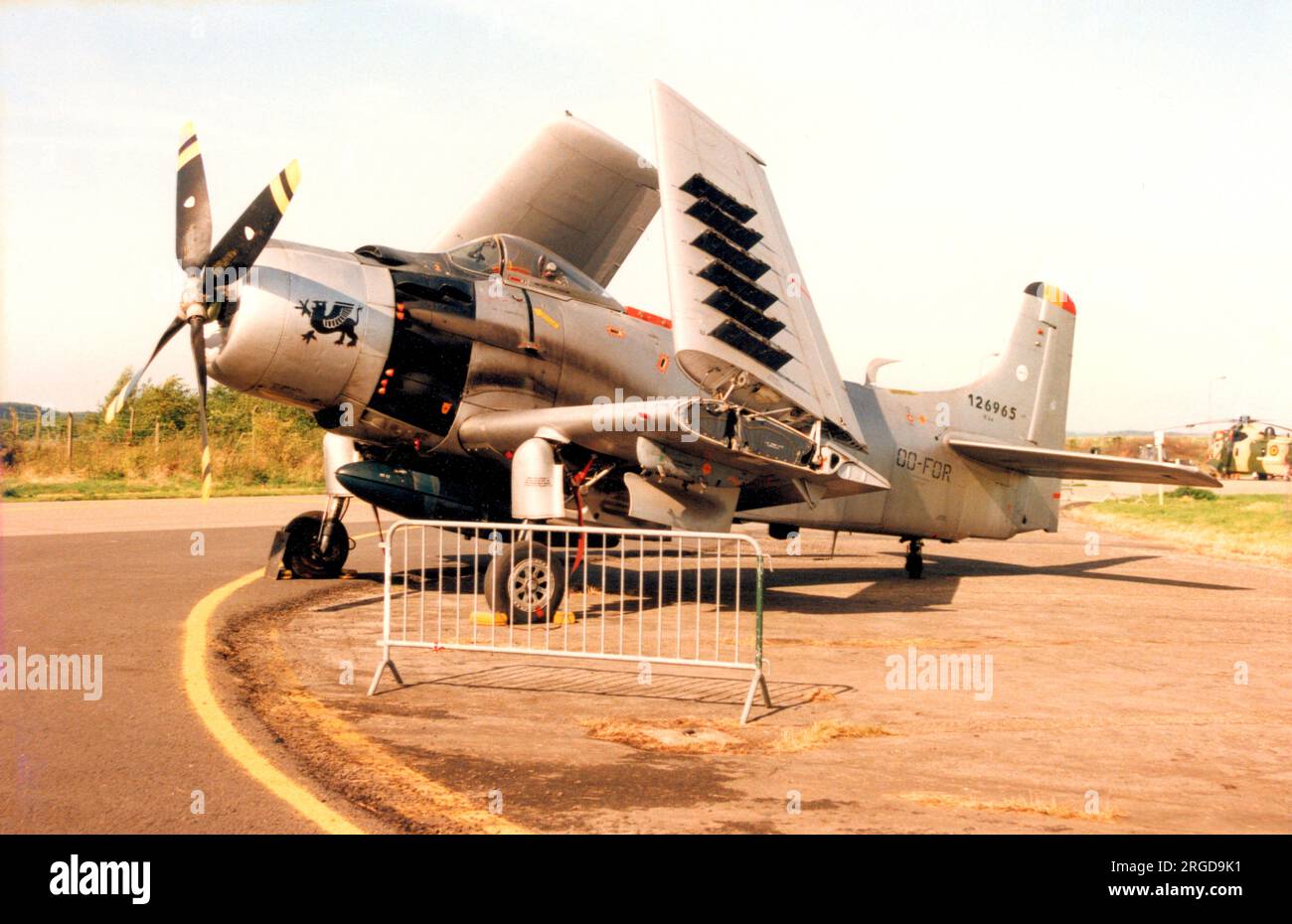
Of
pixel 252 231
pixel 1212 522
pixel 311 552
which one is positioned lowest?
pixel 311 552

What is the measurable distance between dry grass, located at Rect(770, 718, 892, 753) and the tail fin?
34.5 feet

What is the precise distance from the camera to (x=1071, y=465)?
1531 centimetres

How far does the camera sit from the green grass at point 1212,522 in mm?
22250

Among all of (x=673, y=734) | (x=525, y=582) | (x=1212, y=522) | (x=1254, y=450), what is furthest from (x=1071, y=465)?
(x=1254, y=450)

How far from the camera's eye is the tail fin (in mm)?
16859

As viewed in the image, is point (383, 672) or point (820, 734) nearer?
point (820, 734)

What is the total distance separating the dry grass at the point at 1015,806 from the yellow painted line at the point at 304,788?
6.66 feet

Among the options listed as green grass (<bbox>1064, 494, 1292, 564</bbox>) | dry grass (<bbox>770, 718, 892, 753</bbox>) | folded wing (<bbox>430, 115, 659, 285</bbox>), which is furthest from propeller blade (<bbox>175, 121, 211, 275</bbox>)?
green grass (<bbox>1064, 494, 1292, 564</bbox>)

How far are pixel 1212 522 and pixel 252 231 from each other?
84.4 feet

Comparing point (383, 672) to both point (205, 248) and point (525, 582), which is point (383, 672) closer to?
point (525, 582)

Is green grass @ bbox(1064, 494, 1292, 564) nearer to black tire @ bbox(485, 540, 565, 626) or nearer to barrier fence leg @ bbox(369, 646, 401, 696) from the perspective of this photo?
black tire @ bbox(485, 540, 565, 626)
